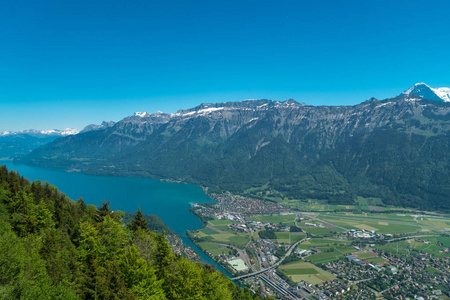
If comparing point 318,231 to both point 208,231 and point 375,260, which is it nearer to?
point 375,260

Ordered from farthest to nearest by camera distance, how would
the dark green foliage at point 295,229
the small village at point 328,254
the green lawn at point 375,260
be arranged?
the dark green foliage at point 295,229 → the green lawn at point 375,260 → the small village at point 328,254

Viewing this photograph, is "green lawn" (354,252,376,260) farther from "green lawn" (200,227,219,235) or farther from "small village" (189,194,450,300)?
"green lawn" (200,227,219,235)

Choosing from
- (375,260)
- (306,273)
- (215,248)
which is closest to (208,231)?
(215,248)

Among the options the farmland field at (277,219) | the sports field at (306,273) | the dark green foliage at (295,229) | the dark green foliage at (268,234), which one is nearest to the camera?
the sports field at (306,273)

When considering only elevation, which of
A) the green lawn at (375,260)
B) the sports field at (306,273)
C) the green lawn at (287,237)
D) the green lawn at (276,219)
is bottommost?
the green lawn at (276,219)

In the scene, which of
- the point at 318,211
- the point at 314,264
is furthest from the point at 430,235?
the point at 314,264

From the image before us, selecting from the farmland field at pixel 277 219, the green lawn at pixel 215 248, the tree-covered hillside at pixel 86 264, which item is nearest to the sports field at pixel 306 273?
the green lawn at pixel 215 248

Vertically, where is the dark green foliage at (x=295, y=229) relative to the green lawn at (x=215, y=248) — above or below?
below

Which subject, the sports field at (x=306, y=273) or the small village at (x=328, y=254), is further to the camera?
the sports field at (x=306, y=273)

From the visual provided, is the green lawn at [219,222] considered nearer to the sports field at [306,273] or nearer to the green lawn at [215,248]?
the green lawn at [215,248]
